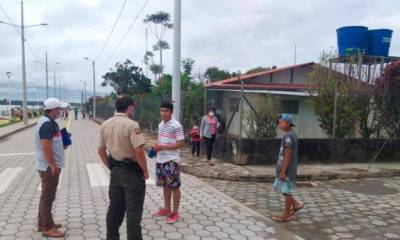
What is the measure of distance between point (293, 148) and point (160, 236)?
2181 millimetres

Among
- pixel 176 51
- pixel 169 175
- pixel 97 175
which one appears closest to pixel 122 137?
pixel 169 175

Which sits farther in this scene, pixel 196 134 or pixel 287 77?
pixel 287 77

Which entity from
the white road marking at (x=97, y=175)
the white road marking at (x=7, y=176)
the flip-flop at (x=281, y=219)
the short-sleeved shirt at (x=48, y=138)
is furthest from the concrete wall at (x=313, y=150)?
the short-sleeved shirt at (x=48, y=138)

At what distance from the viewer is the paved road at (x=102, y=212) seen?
5.00 meters

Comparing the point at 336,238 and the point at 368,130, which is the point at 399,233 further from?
the point at 368,130

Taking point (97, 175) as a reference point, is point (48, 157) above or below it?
above

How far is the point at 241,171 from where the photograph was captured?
9133 mm

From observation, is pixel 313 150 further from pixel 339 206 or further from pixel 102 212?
pixel 102 212

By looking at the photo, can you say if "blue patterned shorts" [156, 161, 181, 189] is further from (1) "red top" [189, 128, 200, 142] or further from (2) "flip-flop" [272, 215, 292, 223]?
(1) "red top" [189, 128, 200, 142]

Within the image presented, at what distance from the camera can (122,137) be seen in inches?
158

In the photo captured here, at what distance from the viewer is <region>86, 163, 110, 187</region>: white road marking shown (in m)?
8.04

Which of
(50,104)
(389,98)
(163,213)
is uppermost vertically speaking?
(389,98)

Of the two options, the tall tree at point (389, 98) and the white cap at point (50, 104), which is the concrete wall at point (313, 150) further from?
the white cap at point (50, 104)

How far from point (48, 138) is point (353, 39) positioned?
10517 millimetres
